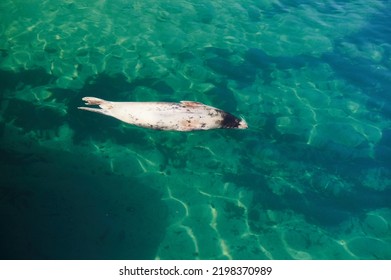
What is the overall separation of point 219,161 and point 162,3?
9.80m

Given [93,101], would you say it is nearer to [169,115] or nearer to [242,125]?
[169,115]

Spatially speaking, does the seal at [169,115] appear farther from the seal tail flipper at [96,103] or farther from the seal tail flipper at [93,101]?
the seal tail flipper at [93,101]

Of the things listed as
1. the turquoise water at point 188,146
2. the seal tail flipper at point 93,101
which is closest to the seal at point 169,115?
the seal tail flipper at point 93,101

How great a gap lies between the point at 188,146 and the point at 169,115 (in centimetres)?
96

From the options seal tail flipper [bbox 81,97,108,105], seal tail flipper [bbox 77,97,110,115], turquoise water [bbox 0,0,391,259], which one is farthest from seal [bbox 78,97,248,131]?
turquoise water [bbox 0,0,391,259]

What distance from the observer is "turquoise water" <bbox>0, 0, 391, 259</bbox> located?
692 centimetres

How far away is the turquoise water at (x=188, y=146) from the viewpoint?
6.92m

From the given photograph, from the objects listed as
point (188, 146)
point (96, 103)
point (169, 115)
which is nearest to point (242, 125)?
point (188, 146)

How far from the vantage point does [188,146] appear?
8484mm

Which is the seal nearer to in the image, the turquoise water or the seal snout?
the seal snout

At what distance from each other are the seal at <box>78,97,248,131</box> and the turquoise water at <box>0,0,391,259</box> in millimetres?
260

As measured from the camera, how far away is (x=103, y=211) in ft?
23.2

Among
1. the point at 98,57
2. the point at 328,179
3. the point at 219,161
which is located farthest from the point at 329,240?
the point at 98,57

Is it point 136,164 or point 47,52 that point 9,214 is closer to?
point 136,164
